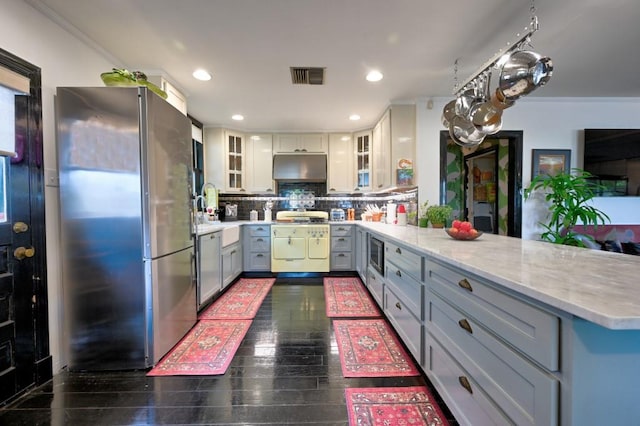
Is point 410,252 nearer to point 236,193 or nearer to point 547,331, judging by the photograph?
point 547,331

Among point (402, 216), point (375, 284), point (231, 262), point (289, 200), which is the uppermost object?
point (289, 200)

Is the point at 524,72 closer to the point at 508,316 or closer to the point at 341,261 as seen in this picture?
the point at 508,316

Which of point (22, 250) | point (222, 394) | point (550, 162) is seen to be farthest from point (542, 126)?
point (22, 250)

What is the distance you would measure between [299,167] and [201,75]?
6.87 ft

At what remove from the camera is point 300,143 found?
454cm

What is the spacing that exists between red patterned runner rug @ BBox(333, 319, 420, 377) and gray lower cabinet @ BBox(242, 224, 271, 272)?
6.51 ft

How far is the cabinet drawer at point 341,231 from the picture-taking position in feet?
13.9

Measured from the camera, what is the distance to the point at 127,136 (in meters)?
1.77

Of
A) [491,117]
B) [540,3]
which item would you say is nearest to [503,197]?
[491,117]

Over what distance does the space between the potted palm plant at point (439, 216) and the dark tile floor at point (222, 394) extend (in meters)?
1.57

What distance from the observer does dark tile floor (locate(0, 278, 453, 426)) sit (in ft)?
4.59

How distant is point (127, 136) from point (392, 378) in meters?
2.31

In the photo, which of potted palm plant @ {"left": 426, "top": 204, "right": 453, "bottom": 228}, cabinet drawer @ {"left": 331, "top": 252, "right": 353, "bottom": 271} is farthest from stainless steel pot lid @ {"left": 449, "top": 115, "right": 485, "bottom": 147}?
cabinet drawer @ {"left": 331, "top": 252, "right": 353, "bottom": 271}

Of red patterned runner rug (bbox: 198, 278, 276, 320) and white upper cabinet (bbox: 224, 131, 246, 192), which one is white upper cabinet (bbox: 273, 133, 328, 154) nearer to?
white upper cabinet (bbox: 224, 131, 246, 192)
